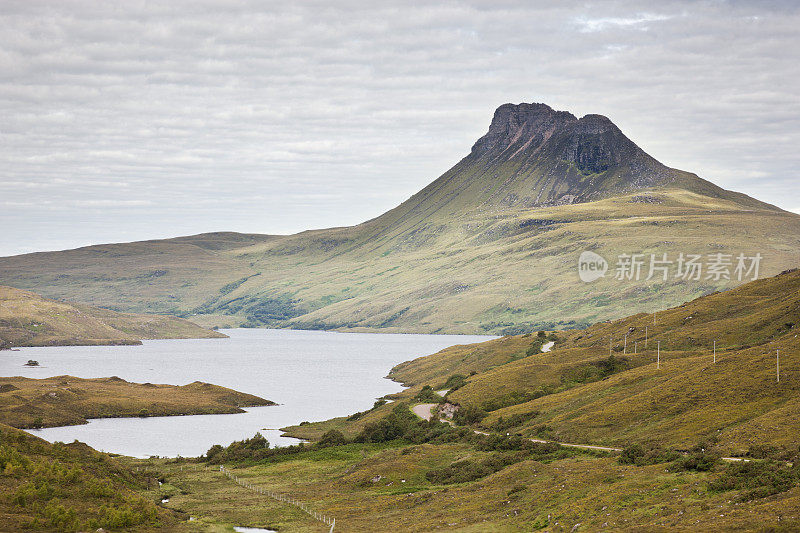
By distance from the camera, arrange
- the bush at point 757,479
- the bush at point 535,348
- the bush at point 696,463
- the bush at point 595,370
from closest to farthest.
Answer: the bush at point 757,479 → the bush at point 696,463 → the bush at point 595,370 → the bush at point 535,348

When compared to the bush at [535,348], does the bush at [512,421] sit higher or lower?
lower

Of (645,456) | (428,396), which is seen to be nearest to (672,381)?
(645,456)

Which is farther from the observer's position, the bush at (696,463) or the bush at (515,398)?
the bush at (515,398)

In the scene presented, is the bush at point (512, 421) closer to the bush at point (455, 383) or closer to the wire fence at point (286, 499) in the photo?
the wire fence at point (286, 499)

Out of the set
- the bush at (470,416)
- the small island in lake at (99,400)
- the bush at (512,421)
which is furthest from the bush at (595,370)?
the small island in lake at (99,400)

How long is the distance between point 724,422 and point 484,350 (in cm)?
10667

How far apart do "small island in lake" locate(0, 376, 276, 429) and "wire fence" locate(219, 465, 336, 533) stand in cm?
5611

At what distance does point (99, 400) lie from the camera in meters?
148

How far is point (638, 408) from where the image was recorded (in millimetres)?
78125

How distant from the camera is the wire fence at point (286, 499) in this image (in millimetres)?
60594

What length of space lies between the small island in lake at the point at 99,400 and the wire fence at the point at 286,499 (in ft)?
184

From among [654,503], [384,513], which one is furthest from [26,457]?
[654,503]

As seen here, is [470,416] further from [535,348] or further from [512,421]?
[535,348]

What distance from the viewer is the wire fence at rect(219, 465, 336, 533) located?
60594 millimetres
